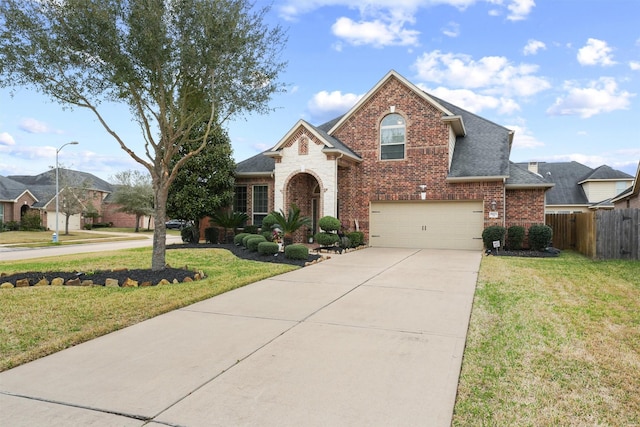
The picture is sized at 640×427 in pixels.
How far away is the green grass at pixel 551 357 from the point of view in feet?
11.3

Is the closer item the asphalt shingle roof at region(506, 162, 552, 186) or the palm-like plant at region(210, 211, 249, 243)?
the asphalt shingle roof at region(506, 162, 552, 186)

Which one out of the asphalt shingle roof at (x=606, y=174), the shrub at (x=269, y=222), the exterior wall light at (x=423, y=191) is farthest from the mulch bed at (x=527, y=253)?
the asphalt shingle roof at (x=606, y=174)

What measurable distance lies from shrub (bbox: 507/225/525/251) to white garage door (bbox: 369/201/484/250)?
1.10 m

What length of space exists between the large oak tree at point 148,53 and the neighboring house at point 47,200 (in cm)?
2756

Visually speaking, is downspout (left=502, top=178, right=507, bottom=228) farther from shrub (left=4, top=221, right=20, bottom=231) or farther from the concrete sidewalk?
shrub (left=4, top=221, right=20, bottom=231)

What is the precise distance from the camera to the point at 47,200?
1531 inches

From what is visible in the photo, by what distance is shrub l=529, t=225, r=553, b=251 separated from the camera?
1579 cm

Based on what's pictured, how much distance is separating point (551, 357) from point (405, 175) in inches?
527

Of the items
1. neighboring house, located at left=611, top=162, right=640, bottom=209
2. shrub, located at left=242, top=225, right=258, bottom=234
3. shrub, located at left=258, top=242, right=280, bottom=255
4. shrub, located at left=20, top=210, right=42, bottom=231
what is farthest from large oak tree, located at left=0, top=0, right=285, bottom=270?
shrub, located at left=20, top=210, right=42, bottom=231

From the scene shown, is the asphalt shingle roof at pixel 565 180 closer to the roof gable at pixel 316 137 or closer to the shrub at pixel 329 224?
the roof gable at pixel 316 137

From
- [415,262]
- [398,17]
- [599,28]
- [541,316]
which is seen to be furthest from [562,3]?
[541,316]

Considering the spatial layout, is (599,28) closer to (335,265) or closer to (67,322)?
(335,265)

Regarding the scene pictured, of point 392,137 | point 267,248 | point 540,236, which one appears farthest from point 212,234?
point 540,236

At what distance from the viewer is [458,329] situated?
575 centimetres
